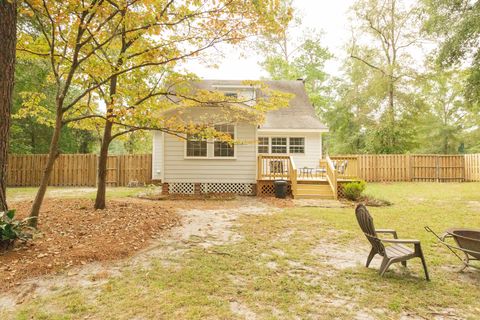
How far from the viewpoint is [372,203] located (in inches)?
383

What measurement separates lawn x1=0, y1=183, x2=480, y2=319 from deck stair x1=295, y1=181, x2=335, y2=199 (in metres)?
5.41

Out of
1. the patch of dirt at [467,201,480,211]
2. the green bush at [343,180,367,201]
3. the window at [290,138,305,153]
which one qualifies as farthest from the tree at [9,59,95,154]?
the patch of dirt at [467,201,480,211]

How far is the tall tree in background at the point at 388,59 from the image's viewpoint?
2205 cm

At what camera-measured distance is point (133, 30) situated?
5.03 meters

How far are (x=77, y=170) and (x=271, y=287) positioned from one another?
1613 centimetres

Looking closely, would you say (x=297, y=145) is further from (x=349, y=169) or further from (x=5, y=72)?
(x=5, y=72)

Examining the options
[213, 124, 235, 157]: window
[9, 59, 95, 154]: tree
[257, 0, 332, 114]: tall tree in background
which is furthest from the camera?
[257, 0, 332, 114]: tall tree in background

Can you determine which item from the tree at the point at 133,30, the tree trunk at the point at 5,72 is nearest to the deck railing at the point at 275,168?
the tree at the point at 133,30

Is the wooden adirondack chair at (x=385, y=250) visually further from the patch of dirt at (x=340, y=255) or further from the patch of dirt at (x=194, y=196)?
the patch of dirt at (x=194, y=196)

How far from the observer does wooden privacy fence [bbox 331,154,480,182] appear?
1858 cm

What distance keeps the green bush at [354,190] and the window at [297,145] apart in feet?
18.9

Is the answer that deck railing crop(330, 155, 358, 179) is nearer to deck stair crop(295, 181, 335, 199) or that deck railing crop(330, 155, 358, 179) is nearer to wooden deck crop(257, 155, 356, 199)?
wooden deck crop(257, 155, 356, 199)

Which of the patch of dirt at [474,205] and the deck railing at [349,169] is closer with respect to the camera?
the patch of dirt at [474,205]

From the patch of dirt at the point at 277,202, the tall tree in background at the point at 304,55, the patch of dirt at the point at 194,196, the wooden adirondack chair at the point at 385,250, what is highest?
the tall tree in background at the point at 304,55
